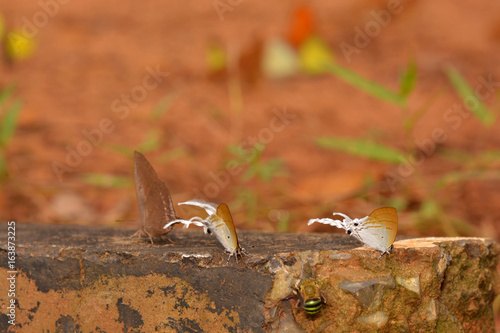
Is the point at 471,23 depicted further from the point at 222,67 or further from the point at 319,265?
the point at 319,265

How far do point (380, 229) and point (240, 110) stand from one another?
3.61m

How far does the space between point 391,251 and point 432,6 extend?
5875 mm

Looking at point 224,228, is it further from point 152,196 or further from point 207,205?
point 152,196

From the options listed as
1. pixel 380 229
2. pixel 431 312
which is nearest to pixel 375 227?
pixel 380 229

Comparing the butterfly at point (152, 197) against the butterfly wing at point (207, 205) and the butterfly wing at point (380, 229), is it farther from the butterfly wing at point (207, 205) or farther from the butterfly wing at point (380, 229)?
the butterfly wing at point (380, 229)

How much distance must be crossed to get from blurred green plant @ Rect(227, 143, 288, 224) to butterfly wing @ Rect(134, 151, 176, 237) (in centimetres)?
80

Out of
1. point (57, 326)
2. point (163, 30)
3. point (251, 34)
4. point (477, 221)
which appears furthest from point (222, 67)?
point (57, 326)

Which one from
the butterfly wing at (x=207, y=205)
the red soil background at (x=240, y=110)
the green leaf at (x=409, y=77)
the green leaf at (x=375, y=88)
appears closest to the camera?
the butterfly wing at (x=207, y=205)

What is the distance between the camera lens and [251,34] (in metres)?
6.04

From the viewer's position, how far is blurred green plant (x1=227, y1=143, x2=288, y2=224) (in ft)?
8.81

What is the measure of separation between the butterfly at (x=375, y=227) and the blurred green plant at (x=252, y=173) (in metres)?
1.03

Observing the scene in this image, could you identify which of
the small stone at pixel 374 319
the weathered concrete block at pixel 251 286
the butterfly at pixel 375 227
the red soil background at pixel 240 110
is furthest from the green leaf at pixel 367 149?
the small stone at pixel 374 319

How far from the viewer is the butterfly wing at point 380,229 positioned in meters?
1.56

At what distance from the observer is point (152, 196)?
180 centimetres
